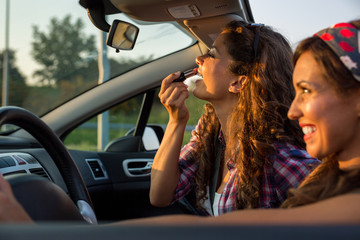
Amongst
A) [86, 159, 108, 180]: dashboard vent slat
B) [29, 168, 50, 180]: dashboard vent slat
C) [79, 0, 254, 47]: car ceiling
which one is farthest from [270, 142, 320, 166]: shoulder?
[86, 159, 108, 180]: dashboard vent slat

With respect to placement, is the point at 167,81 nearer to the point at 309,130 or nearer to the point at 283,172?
the point at 283,172

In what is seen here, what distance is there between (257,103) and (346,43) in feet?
3.69

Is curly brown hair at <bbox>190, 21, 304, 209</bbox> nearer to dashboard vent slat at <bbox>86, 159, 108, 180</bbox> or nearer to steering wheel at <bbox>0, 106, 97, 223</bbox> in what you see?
steering wheel at <bbox>0, 106, 97, 223</bbox>

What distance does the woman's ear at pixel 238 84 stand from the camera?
235 centimetres

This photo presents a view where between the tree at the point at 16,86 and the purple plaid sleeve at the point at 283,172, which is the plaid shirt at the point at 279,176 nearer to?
the purple plaid sleeve at the point at 283,172

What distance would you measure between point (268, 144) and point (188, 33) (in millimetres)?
1130

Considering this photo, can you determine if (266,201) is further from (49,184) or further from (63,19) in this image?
(63,19)

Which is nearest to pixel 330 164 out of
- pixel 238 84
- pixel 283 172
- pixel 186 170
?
pixel 283 172

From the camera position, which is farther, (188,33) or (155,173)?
(188,33)

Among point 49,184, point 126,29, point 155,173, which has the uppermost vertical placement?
point 126,29

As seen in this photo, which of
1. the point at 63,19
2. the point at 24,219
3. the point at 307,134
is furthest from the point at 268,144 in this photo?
the point at 63,19

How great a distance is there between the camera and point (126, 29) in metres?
2.67

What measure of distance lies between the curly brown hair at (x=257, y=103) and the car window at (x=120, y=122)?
0.37m

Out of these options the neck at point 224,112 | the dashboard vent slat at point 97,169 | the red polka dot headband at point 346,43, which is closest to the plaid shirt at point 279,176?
the neck at point 224,112
